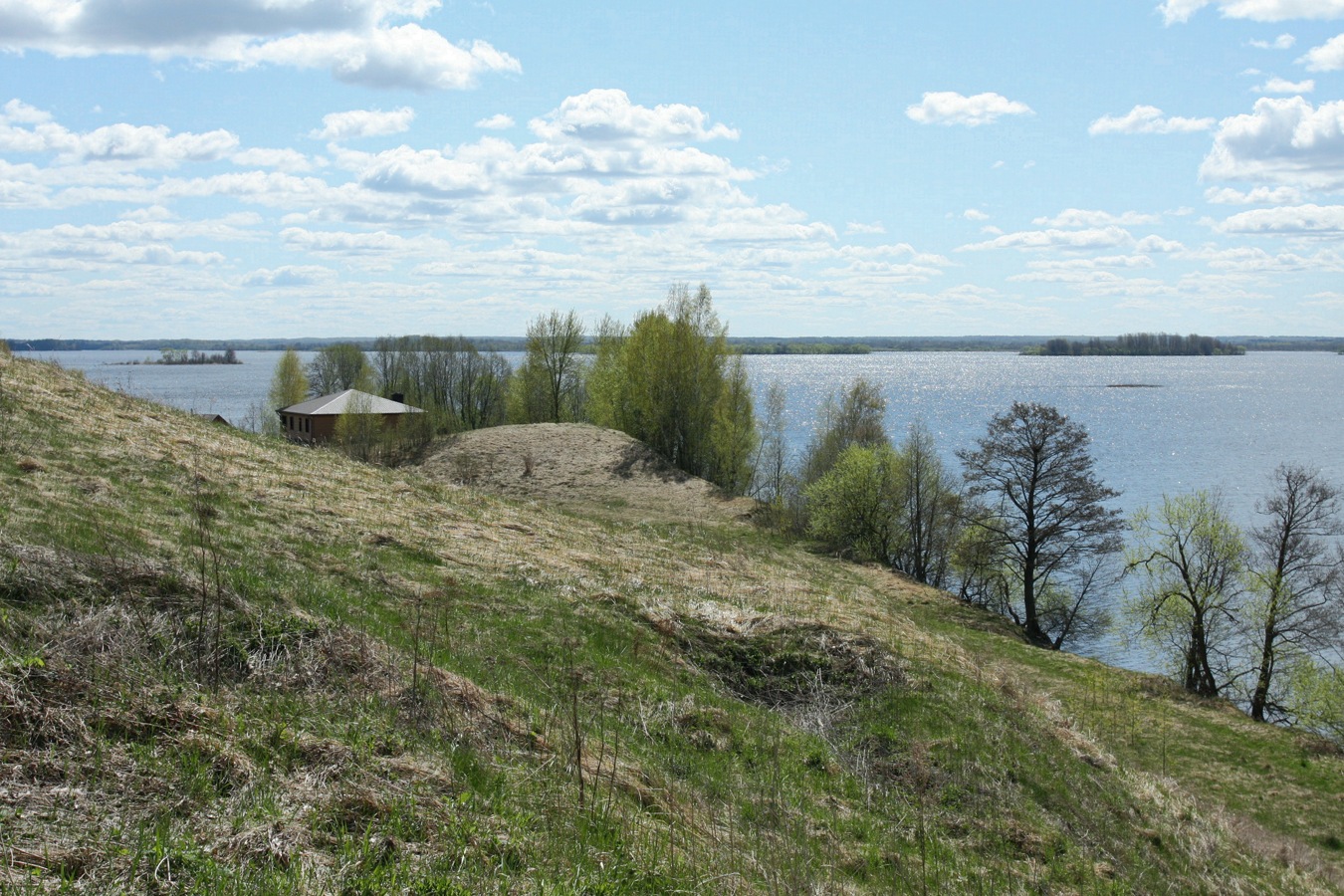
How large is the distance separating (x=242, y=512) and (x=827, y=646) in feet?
27.7

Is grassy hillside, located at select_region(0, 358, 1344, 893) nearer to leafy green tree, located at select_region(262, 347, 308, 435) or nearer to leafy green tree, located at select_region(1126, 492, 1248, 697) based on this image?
leafy green tree, located at select_region(1126, 492, 1248, 697)

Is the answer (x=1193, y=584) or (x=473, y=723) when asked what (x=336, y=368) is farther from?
(x=473, y=723)

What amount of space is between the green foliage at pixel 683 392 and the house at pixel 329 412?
44.9ft

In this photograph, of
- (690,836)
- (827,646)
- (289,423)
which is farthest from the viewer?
(289,423)

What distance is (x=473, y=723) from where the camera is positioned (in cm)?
706

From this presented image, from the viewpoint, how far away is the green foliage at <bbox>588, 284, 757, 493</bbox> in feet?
156

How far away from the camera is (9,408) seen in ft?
50.0

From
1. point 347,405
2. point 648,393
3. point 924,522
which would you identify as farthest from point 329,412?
point 924,522

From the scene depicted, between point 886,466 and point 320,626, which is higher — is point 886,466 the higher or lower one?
the lower one

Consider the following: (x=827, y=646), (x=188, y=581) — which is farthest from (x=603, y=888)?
(x=827, y=646)

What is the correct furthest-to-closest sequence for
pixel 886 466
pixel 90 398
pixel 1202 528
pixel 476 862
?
pixel 886 466 < pixel 1202 528 < pixel 90 398 < pixel 476 862

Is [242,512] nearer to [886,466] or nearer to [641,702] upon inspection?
[641,702]

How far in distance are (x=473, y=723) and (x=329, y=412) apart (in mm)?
52483

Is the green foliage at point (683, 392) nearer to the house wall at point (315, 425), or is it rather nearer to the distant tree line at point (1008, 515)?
the distant tree line at point (1008, 515)
